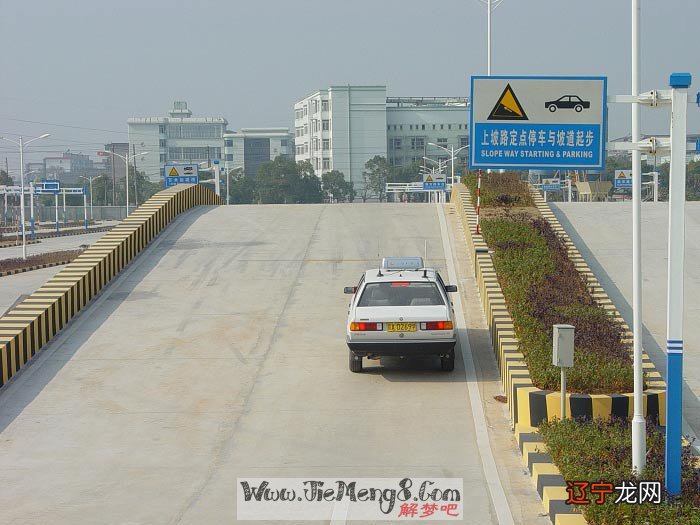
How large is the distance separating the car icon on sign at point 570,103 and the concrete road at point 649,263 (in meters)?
4.76

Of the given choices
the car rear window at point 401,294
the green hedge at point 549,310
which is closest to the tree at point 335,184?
the green hedge at point 549,310

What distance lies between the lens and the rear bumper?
13539mm

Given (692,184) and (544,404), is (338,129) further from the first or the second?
(544,404)

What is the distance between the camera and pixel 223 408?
1255cm

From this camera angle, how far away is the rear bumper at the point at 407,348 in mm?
13539

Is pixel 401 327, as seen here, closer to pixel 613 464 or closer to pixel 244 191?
pixel 613 464

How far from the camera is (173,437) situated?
446 inches

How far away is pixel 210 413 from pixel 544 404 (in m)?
4.41

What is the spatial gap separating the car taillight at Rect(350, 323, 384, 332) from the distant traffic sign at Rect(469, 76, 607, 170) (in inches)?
171

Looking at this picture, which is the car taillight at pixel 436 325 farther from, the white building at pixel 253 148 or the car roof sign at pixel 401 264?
the white building at pixel 253 148

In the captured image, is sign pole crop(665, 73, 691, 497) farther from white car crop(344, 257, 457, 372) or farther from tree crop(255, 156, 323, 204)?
tree crop(255, 156, 323, 204)

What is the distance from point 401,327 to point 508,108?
15.7ft

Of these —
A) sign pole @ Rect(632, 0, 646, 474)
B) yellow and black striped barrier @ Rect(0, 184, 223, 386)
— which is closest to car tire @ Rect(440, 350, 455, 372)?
sign pole @ Rect(632, 0, 646, 474)

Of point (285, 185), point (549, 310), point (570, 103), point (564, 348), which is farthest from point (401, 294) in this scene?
point (285, 185)
